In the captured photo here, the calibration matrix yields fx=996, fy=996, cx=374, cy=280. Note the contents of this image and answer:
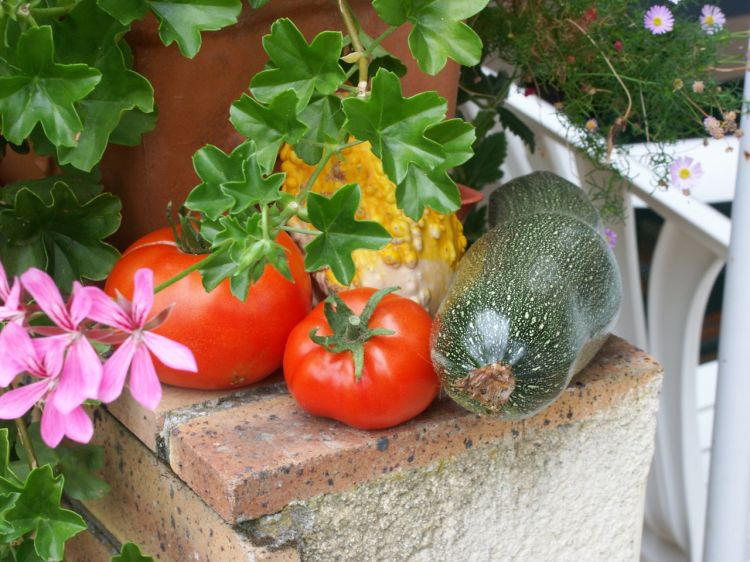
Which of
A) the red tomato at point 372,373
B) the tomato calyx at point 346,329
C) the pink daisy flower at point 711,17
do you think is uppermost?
the pink daisy flower at point 711,17

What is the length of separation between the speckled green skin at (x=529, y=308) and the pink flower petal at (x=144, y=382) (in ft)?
0.88

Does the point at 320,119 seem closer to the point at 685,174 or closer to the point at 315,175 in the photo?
the point at 315,175

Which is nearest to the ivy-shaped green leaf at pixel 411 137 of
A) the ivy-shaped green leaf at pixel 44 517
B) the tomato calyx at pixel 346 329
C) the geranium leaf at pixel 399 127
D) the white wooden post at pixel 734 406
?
the geranium leaf at pixel 399 127

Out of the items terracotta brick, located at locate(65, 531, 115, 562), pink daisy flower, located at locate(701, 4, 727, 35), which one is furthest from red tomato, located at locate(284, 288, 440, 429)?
pink daisy flower, located at locate(701, 4, 727, 35)

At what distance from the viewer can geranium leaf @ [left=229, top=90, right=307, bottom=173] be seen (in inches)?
28.6

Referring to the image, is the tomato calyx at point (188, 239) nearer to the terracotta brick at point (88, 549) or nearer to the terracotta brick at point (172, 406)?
the terracotta brick at point (172, 406)

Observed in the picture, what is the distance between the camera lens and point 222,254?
717mm

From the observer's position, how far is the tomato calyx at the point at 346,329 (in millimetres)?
786

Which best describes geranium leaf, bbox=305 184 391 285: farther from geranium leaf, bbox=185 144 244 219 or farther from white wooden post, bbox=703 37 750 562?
white wooden post, bbox=703 37 750 562

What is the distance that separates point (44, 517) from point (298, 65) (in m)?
0.39

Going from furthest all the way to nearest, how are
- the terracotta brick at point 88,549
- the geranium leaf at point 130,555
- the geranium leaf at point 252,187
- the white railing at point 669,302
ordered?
1. the white railing at point 669,302
2. the terracotta brick at point 88,549
3. the geranium leaf at point 130,555
4. the geranium leaf at point 252,187

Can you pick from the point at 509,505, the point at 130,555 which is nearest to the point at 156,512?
the point at 130,555

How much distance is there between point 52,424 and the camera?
1.91 ft

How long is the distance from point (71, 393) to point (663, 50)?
0.77m
